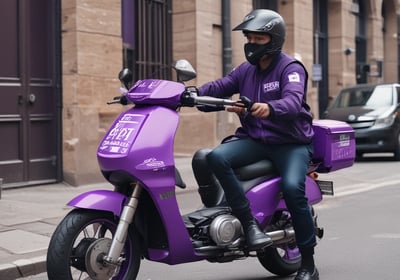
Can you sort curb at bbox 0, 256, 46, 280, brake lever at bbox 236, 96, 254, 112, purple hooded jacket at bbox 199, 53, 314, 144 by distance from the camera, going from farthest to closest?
curb at bbox 0, 256, 46, 280
purple hooded jacket at bbox 199, 53, 314, 144
brake lever at bbox 236, 96, 254, 112

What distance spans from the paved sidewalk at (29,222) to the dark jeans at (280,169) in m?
2.18

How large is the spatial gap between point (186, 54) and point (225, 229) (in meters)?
9.91

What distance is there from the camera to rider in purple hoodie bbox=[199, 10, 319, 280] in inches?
174

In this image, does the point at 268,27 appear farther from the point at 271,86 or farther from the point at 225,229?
the point at 225,229

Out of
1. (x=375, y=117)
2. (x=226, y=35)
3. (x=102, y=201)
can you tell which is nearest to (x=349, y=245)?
(x=102, y=201)

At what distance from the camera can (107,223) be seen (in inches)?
162

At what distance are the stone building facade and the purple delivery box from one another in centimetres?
596

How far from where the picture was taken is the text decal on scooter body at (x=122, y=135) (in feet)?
13.2

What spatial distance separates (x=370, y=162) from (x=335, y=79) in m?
7.38

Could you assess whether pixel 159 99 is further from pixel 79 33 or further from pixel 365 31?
pixel 365 31

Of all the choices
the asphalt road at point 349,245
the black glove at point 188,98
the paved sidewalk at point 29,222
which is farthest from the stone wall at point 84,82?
the black glove at point 188,98

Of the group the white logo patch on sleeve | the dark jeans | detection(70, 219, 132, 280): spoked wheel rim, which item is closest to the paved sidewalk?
detection(70, 219, 132, 280): spoked wheel rim

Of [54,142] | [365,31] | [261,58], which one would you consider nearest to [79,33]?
[54,142]

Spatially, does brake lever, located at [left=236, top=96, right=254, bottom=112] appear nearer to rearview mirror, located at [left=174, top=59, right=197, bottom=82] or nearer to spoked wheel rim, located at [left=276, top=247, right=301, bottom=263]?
rearview mirror, located at [left=174, top=59, right=197, bottom=82]
